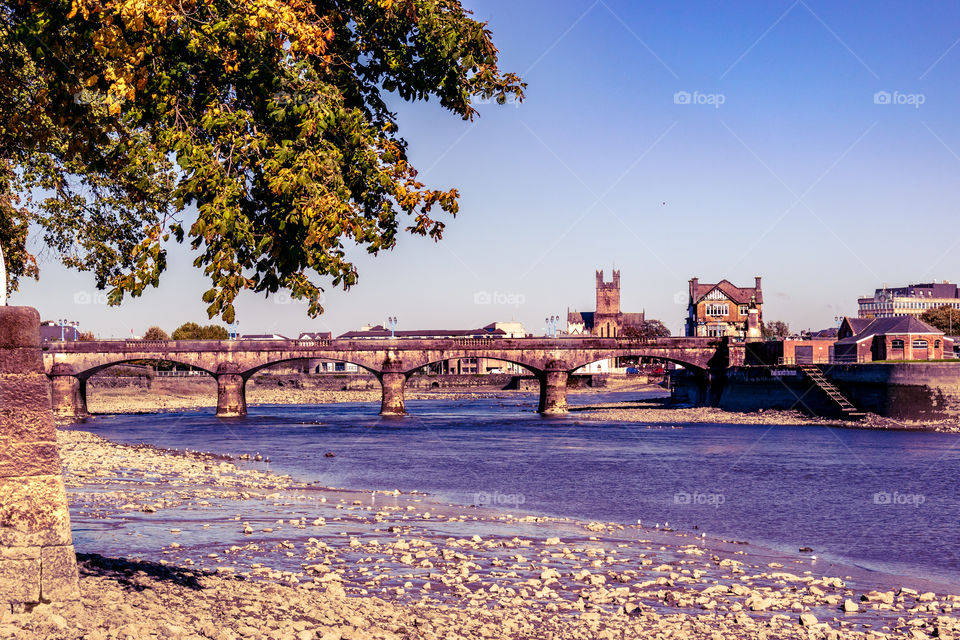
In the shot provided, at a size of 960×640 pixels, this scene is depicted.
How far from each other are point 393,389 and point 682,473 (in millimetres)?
54703

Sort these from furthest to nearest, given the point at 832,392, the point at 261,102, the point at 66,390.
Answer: the point at 66,390, the point at 832,392, the point at 261,102

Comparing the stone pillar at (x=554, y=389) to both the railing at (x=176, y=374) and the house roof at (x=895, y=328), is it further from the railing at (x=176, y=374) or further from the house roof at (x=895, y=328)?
the railing at (x=176, y=374)

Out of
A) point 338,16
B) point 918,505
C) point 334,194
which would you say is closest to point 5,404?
point 334,194

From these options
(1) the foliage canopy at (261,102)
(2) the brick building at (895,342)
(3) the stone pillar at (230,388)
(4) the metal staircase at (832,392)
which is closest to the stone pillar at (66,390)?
(3) the stone pillar at (230,388)

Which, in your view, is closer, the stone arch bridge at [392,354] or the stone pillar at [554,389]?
the stone arch bridge at [392,354]

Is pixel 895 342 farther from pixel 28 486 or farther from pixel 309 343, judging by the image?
pixel 28 486

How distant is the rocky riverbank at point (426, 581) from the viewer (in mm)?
10500

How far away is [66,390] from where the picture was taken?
87500mm

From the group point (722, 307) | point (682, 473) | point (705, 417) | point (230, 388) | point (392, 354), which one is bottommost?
point (705, 417)

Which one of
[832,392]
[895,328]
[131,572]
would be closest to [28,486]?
[131,572]

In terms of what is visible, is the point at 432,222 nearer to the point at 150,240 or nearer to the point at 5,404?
the point at 150,240

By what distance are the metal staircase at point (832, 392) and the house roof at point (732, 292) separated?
59354 mm

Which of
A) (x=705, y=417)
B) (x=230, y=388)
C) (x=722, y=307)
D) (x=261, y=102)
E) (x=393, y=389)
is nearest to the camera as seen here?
(x=261, y=102)

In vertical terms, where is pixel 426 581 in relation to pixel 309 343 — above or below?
below
